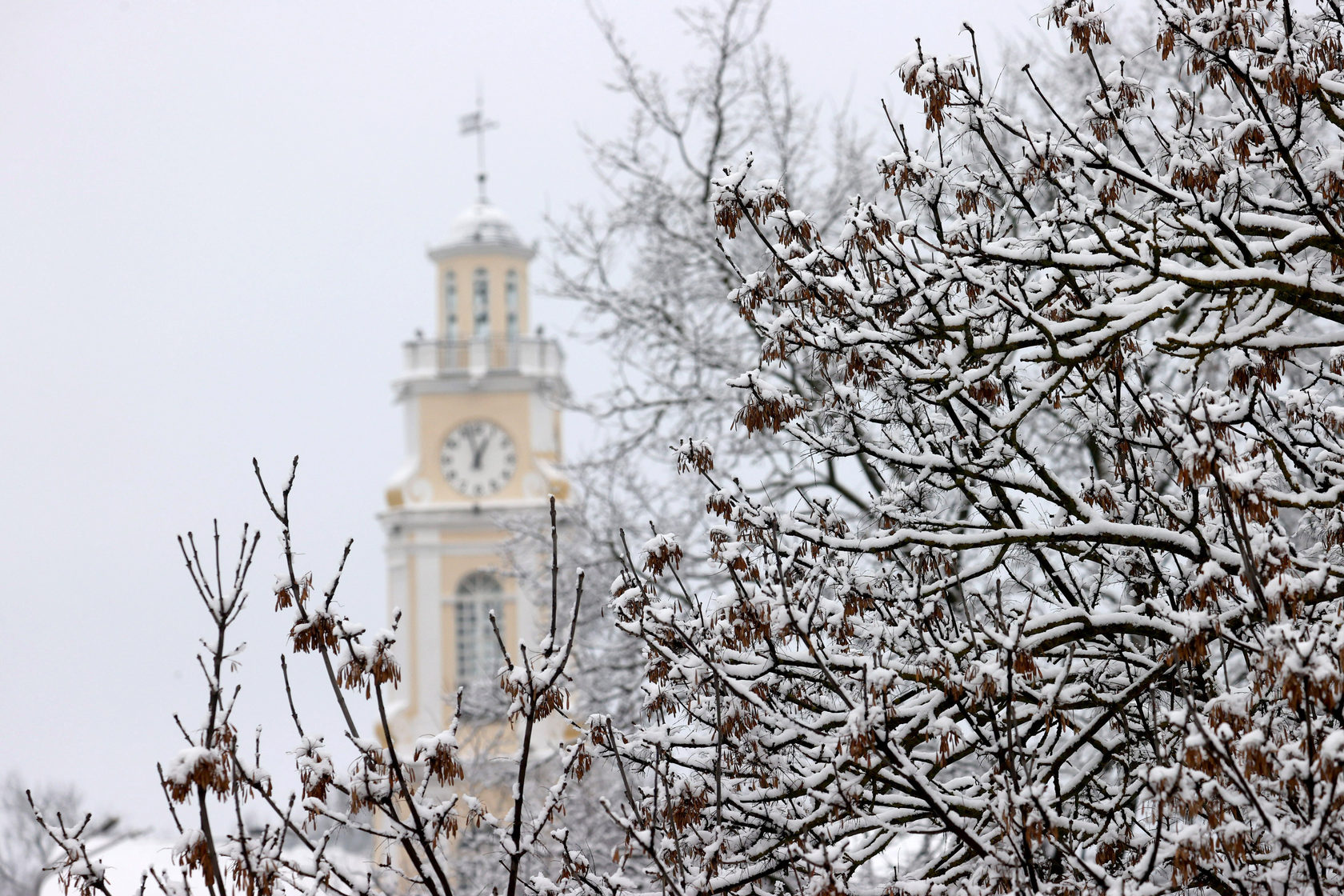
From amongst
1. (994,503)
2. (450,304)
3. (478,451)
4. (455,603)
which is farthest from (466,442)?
(994,503)

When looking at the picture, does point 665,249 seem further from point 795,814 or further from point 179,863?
point 179,863

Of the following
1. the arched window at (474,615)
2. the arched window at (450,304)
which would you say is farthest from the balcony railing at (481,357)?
the arched window at (474,615)

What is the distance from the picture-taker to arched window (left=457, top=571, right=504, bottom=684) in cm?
4025

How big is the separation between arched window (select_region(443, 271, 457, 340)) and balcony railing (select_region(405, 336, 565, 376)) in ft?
2.08

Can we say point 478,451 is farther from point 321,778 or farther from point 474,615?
point 321,778

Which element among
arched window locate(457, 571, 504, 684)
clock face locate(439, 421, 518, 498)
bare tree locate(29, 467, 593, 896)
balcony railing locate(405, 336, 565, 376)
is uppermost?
balcony railing locate(405, 336, 565, 376)

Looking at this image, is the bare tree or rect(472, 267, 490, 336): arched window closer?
the bare tree

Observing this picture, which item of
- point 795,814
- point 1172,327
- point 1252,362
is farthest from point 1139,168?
point 1172,327

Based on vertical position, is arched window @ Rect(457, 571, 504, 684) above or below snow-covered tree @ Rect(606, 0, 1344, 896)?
above

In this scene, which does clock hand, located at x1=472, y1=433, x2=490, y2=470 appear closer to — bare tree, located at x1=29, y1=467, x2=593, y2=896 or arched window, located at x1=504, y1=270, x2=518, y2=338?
arched window, located at x1=504, y1=270, x2=518, y2=338

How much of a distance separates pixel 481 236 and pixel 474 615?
9906 mm

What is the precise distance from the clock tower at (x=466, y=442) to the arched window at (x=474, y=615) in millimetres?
35

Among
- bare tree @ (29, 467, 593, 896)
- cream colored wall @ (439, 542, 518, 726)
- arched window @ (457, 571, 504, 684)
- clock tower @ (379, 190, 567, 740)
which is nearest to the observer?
bare tree @ (29, 467, 593, 896)

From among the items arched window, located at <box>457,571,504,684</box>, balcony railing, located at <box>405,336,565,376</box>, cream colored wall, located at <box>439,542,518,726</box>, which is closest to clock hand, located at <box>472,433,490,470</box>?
balcony railing, located at <box>405,336,565,376</box>
